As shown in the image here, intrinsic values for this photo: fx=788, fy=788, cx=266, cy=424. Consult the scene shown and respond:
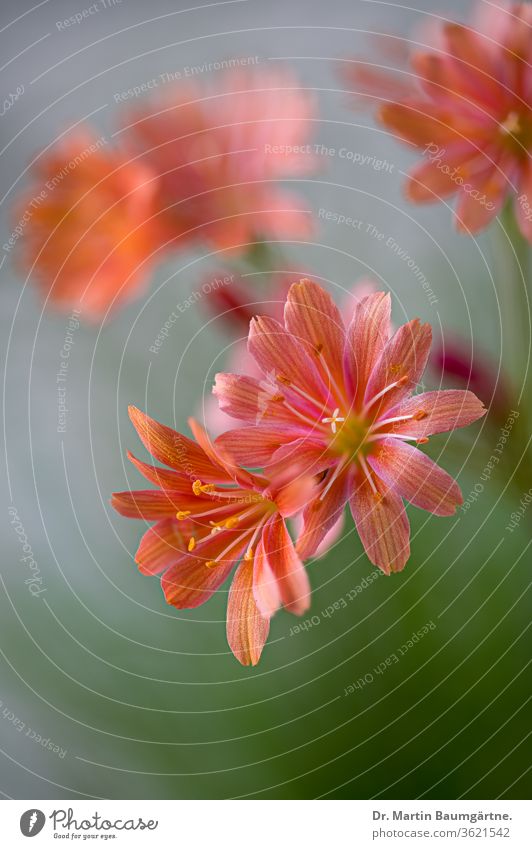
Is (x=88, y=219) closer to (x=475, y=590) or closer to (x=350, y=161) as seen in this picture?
(x=350, y=161)

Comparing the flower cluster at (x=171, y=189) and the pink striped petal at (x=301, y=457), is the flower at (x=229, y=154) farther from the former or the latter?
the pink striped petal at (x=301, y=457)

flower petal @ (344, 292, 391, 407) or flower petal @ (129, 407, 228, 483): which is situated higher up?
flower petal @ (344, 292, 391, 407)

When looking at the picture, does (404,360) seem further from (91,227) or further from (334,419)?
(91,227)

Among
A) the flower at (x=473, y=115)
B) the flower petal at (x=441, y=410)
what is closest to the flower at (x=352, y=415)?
the flower petal at (x=441, y=410)

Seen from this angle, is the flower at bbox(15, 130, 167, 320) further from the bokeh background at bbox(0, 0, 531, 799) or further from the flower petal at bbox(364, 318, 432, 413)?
the flower petal at bbox(364, 318, 432, 413)

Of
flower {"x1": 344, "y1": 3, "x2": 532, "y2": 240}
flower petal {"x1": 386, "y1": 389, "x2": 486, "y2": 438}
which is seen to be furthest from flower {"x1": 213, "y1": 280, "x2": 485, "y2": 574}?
flower {"x1": 344, "y1": 3, "x2": 532, "y2": 240}

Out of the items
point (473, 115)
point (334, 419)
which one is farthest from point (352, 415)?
point (473, 115)
